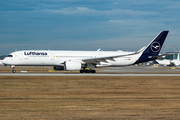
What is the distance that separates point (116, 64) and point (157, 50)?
8.31m

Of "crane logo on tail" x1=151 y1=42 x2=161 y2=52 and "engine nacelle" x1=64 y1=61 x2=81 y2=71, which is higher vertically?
"crane logo on tail" x1=151 y1=42 x2=161 y2=52

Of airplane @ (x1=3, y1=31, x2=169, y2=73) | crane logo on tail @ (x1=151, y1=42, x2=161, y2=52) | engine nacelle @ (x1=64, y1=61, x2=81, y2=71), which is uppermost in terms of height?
crane logo on tail @ (x1=151, y1=42, x2=161, y2=52)

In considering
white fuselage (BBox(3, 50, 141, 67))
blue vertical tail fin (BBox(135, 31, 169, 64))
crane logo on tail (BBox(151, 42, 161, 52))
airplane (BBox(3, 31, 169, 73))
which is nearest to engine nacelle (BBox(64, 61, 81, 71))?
airplane (BBox(3, 31, 169, 73))

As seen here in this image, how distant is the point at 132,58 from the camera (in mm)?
47125

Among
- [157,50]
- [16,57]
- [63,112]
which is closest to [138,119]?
[63,112]

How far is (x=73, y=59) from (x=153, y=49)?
601 inches

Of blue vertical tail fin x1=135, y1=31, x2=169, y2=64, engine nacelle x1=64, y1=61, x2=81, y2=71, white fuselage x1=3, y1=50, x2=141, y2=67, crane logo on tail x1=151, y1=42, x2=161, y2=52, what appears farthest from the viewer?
crane logo on tail x1=151, y1=42, x2=161, y2=52

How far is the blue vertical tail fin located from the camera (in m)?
47.0

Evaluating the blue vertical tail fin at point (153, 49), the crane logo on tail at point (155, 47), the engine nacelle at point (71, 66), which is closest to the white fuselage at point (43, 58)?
the engine nacelle at point (71, 66)

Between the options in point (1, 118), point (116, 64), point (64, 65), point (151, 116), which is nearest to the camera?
point (1, 118)

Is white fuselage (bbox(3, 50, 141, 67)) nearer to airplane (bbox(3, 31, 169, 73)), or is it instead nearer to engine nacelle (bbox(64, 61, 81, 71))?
airplane (bbox(3, 31, 169, 73))

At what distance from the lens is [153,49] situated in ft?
155

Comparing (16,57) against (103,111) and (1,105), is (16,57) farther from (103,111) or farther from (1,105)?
(103,111)

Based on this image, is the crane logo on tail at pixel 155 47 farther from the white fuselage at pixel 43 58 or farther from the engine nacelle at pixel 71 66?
the engine nacelle at pixel 71 66
